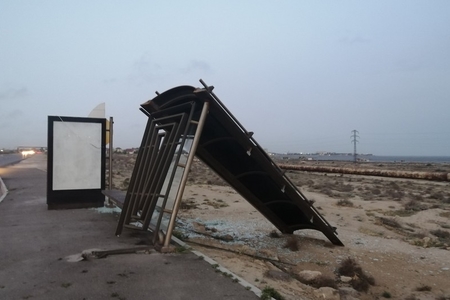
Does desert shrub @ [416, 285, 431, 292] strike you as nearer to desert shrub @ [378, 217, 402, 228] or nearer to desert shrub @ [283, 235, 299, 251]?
desert shrub @ [283, 235, 299, 251]

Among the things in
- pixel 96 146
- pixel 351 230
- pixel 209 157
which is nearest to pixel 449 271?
pixel 351 230

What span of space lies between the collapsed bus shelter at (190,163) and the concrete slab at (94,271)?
65cm

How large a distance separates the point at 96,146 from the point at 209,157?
5192 mm

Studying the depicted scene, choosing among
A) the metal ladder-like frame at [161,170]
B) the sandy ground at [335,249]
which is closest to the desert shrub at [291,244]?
the sandy ground at [335,249]

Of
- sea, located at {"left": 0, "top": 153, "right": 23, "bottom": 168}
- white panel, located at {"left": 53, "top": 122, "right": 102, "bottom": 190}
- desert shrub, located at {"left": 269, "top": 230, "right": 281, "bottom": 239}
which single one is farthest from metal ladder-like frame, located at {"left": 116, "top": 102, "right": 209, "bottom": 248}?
sea, located at {"left": 0, "top": 153, "right": 23, "bottom": 168}

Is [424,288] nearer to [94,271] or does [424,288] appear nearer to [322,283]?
[322,283]

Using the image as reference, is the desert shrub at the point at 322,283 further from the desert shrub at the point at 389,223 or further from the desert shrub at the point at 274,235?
the desert shrub at the point at 389,223

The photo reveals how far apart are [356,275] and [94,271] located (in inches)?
185

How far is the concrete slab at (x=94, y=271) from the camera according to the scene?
16.3 feet

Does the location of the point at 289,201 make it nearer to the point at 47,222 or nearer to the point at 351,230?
the point at 351,230

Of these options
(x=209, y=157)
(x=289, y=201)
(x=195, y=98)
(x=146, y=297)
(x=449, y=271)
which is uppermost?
(x=195, y=98)

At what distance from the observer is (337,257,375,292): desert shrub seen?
23.2ft

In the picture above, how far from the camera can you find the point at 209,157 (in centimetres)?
911

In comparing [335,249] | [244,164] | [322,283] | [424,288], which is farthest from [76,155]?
[424,288]
